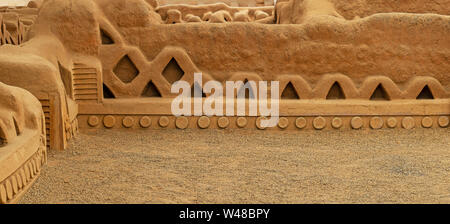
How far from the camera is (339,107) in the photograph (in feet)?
15.8

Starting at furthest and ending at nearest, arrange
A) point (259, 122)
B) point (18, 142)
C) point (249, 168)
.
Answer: point (259, 122) → point (249, 168) → point (18, 142)

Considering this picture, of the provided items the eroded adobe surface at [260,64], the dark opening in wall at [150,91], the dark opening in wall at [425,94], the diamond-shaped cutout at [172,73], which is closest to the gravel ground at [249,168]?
the eroded adobe surface at [260,64]

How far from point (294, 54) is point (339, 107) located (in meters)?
0.77

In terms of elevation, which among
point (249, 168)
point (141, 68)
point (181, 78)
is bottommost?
point (249, 168)

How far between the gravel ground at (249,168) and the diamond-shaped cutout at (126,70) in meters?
0.72

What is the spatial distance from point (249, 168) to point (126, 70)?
2186 mm

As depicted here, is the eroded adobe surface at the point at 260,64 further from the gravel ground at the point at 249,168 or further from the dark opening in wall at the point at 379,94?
the gravel ground at the point at 249,168

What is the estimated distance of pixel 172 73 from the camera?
504cm

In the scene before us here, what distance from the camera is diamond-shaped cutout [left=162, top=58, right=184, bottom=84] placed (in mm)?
5031

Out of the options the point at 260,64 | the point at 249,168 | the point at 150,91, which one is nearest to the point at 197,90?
the point at 150,91

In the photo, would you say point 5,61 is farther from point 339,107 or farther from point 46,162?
point 339,107

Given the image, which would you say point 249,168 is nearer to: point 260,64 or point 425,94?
point 260,64

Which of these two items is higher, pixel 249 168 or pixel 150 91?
pixel 150 91

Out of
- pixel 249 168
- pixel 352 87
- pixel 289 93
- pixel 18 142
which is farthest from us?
pixel 289 93
